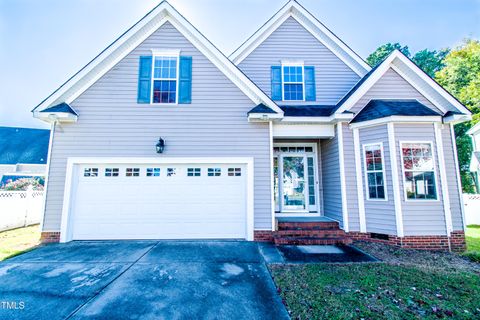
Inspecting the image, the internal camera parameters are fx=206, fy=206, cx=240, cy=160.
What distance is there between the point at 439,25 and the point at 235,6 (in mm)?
15282

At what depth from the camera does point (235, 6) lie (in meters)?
9.02

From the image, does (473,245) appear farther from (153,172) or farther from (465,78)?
(465,78)

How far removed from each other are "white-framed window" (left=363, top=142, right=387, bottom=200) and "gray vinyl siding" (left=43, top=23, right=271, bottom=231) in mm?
3033

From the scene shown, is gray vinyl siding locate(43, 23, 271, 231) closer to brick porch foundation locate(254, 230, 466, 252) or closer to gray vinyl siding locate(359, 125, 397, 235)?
gray vinyl siding locate(359, 125, 397, 235)

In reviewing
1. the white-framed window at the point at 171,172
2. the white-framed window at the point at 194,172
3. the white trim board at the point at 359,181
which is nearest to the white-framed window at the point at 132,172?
the white-framed window at the point at 171,172

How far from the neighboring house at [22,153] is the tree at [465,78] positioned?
37.0 metres

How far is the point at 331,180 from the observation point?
7.18 metres

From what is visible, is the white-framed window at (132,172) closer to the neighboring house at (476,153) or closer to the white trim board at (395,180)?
the white trim board at (395,180)

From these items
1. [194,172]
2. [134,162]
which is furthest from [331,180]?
[134,162]

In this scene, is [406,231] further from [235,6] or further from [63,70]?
[63,70]

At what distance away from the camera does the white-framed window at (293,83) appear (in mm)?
8156

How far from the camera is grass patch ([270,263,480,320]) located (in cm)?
279

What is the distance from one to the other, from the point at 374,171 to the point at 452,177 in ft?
7.21

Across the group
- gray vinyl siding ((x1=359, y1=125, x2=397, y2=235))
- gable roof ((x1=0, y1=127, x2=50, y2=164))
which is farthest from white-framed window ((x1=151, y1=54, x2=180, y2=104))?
gable roof ((x1=0, y1=127, x2=50, y2=164))
